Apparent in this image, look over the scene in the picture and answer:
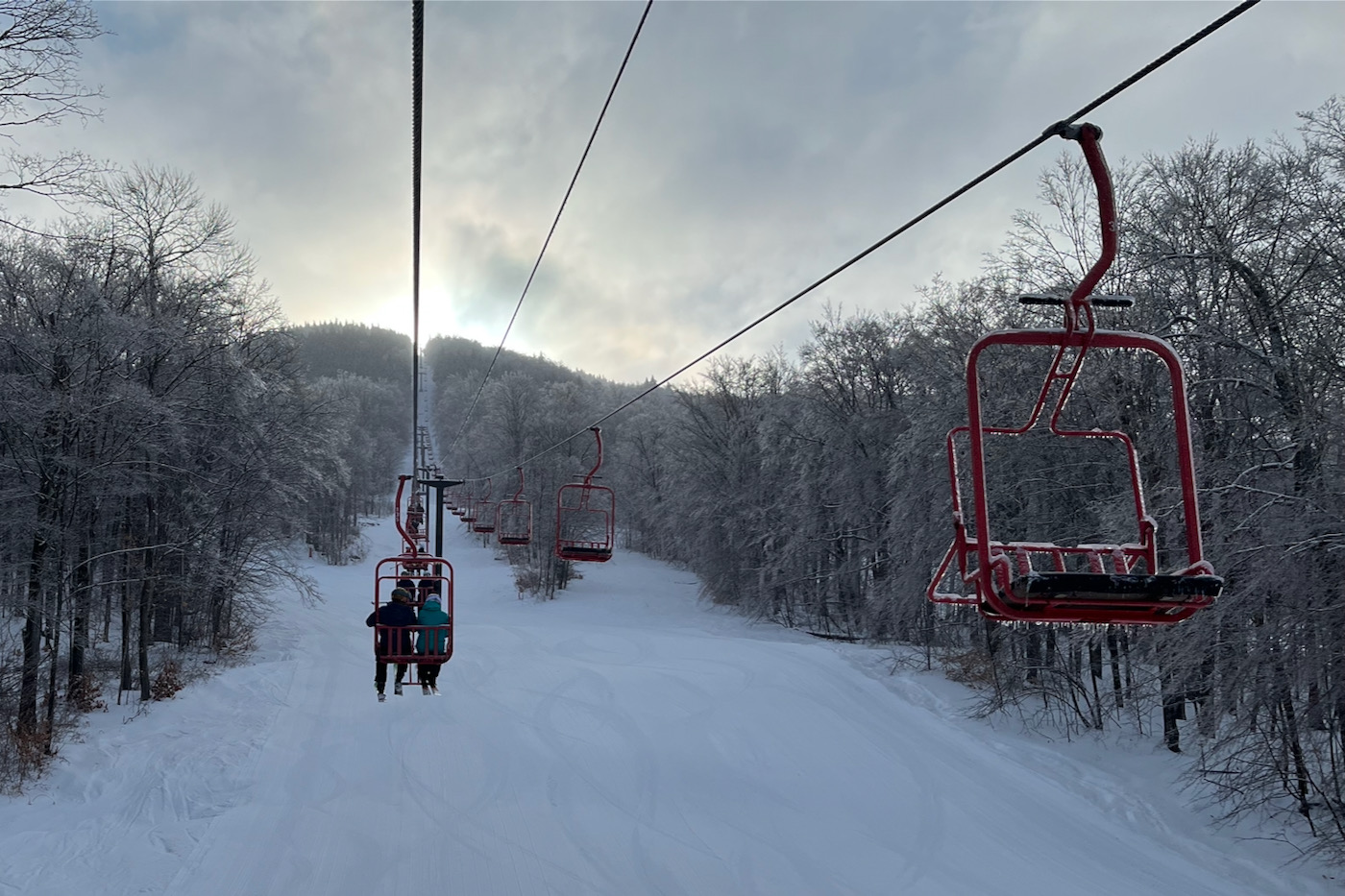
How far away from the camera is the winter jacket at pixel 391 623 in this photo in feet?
34.2

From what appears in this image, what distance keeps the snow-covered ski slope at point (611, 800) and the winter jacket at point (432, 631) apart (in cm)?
289

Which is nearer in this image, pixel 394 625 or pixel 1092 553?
pixel 1092 553

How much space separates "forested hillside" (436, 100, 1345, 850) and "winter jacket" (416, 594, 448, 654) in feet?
10.4

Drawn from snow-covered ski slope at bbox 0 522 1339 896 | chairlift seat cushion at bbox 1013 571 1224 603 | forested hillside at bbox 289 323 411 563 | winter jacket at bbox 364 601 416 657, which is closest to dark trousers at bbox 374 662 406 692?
winter jacket at bbox 364 601 416 657

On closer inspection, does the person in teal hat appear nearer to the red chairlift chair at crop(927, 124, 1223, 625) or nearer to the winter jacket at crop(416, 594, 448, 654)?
the winter jacket at crop(416, 594, 448, 654)

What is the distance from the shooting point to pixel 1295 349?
11539 millimetres

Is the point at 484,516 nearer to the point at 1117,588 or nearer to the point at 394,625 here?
the point at 394,625

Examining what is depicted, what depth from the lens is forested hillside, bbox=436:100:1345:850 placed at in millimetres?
9461

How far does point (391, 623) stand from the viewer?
414 inches

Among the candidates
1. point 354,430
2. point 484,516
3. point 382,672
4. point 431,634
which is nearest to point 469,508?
point 484,516

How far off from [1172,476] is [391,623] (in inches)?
473

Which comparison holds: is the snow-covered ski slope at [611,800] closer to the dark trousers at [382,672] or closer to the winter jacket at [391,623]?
the dark trousers at [382,672]

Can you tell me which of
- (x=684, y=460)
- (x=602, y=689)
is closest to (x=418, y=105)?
(x=602, y=689)

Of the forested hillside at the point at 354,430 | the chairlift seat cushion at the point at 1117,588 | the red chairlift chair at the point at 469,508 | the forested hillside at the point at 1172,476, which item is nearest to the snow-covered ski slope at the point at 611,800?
the forested hillside at the point at 1172,476
